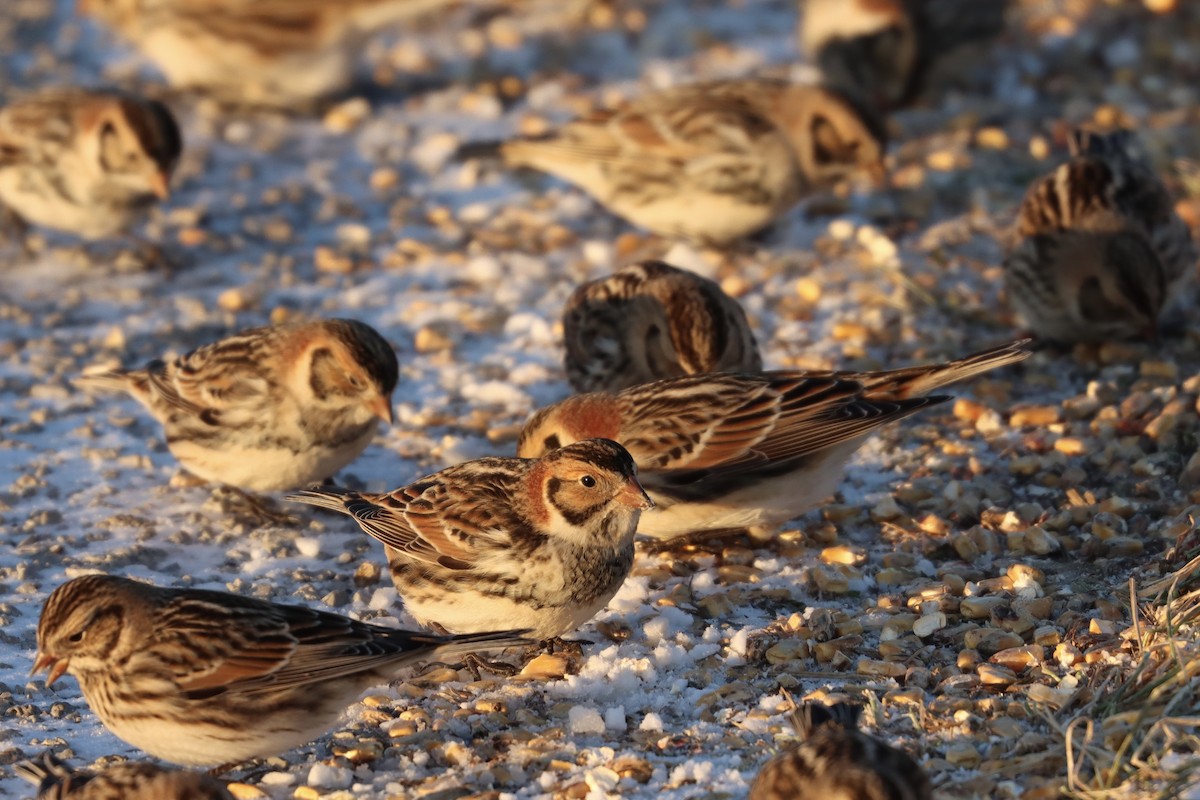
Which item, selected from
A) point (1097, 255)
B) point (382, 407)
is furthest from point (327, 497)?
point (1097, 255)

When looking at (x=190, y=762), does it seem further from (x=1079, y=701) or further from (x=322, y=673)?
(x=1079, y=701)

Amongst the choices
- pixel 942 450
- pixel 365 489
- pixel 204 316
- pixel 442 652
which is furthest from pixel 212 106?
pixel 442 652

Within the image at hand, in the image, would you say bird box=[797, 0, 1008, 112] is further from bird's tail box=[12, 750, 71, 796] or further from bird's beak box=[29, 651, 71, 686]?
bird's tail box=[12, 750, 71, 796]

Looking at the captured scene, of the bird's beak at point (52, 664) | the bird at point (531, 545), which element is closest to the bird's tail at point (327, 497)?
Answer: the bird at point (531, 545)

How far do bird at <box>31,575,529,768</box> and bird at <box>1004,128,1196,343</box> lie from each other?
12.2 feet

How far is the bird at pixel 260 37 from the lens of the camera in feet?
33.9

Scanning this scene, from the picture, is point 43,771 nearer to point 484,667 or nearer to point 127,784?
point 127,784

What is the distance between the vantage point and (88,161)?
27.8 ft

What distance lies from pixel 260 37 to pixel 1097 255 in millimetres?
5483

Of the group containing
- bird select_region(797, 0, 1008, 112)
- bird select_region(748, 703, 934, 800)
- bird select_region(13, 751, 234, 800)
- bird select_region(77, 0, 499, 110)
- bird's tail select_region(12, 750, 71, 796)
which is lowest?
bird select_region(748, 703, 934, 800)

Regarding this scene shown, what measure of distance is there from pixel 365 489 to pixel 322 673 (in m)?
2.13

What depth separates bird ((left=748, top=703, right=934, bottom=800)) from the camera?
12.7 ft

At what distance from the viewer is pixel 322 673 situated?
15.2ft

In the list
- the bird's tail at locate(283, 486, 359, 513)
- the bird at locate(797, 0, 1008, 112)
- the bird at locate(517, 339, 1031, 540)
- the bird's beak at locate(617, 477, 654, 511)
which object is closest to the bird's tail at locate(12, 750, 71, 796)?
the bird's tail at locate(283, 486, 359, 513)
